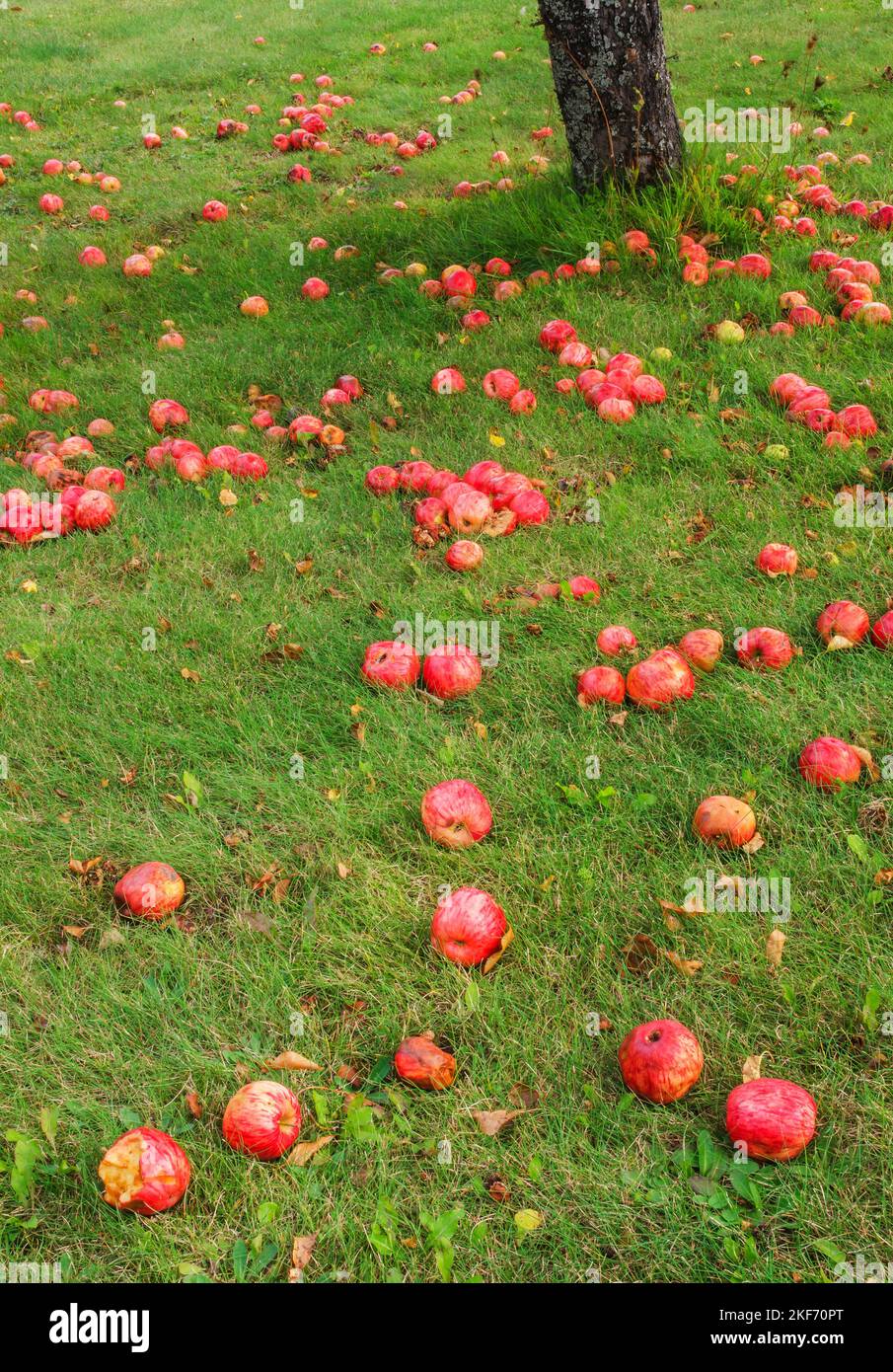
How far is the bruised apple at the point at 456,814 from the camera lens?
9.50 feet

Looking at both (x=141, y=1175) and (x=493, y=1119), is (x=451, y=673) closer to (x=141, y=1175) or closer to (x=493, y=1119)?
(x=493, y=1119)

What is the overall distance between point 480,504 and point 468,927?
2.12m

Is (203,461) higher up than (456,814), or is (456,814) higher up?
(203,461)

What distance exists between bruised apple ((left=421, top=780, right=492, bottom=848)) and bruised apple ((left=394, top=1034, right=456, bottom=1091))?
0.67 m

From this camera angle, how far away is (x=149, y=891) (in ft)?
9.26

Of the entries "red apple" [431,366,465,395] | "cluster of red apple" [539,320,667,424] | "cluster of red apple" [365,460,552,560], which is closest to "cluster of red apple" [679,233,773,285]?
"cluster of red apple" [539,320,667,424]

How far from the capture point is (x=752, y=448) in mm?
4414

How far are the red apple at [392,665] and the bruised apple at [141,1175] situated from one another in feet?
5.65

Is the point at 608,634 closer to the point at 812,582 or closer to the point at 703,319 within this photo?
the point at 812,582

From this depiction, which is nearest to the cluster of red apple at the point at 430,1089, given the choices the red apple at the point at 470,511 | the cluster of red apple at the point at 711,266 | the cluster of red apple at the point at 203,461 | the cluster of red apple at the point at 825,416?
the red apple at the point at 470,511

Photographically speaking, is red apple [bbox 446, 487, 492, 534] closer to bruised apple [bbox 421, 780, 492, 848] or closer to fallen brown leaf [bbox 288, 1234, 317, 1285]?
bruised apple [bbox 421, 780, 492, 848]

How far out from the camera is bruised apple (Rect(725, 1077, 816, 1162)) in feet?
6.99

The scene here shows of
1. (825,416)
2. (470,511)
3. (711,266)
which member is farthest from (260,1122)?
(711,266)

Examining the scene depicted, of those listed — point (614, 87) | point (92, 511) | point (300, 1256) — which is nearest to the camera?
point (300, 1256)
